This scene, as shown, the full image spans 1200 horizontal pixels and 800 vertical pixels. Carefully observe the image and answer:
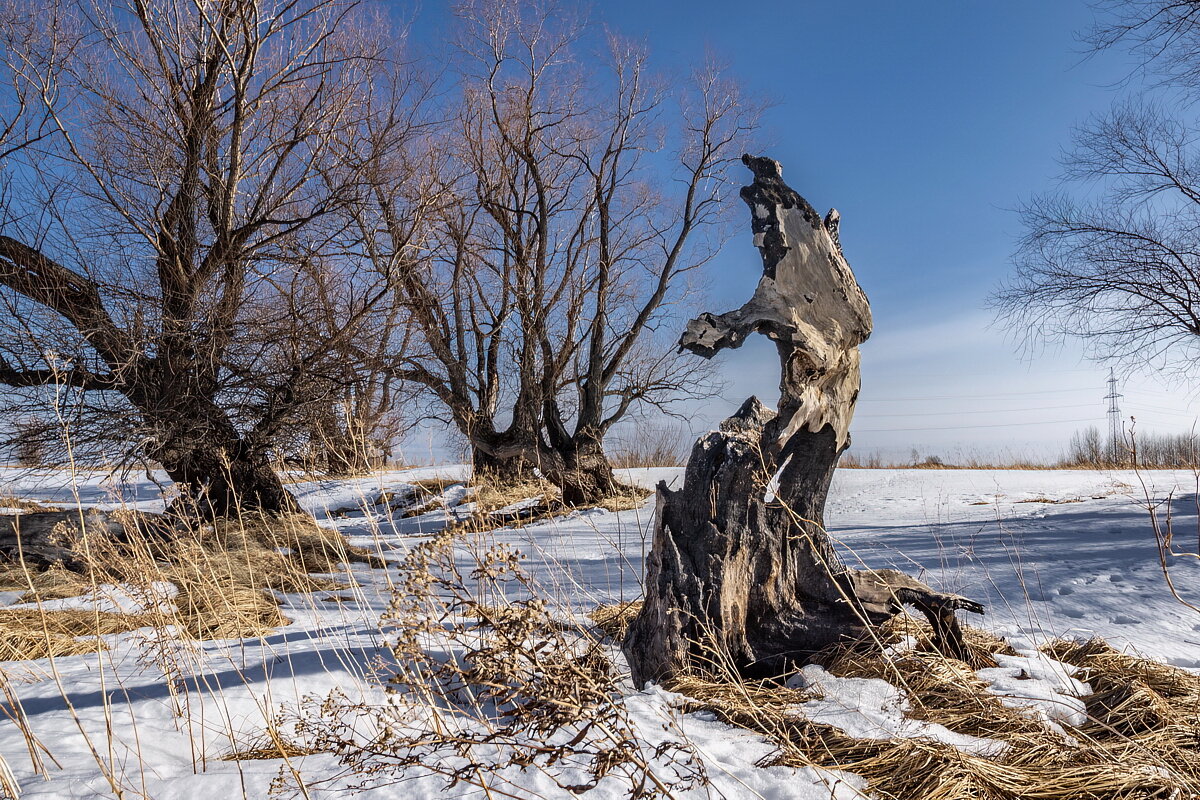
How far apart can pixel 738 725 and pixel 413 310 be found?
9.28 m

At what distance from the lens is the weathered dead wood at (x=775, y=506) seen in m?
3.23

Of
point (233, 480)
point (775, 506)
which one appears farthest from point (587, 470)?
point (775, 506)

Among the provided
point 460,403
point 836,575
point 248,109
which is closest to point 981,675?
point 836,575

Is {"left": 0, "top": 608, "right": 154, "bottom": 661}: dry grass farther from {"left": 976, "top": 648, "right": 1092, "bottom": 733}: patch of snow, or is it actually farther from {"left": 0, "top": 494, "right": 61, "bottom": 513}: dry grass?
{"left": 0, "top": 494, "right": 61, "bottom": 513}: dry grass

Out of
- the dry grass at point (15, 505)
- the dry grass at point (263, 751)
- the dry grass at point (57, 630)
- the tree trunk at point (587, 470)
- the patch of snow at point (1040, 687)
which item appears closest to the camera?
the dry grass at point (263, 751)

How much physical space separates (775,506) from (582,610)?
5.53ft

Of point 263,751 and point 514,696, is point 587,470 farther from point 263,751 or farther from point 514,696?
point 514,696

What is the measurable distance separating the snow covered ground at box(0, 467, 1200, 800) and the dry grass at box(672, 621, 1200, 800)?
0.43ft

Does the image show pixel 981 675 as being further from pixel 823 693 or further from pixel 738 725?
pixel 738 725

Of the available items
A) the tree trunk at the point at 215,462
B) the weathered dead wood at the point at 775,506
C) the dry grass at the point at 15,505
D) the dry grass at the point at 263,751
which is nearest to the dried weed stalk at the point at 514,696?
the dry grass at the point at 263,751

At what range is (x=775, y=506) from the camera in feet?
11.6

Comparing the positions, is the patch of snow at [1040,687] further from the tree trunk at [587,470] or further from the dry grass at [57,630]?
the tree trunk at [587,470]

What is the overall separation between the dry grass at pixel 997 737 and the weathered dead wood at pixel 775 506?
20 cm

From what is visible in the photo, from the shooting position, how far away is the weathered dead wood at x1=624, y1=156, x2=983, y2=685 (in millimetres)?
3227
